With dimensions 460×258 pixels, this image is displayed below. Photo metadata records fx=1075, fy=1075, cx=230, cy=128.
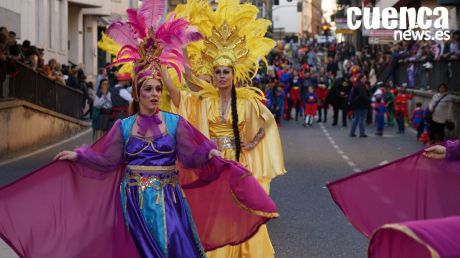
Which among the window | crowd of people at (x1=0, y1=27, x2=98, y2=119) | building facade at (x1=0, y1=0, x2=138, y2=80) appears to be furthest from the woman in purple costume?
the window

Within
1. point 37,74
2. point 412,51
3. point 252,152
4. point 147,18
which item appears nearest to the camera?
point 147,18

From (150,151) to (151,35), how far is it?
0.99 m

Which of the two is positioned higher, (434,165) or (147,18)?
(147,18)

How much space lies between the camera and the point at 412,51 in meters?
39.3

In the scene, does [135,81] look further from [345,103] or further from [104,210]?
[345,103]

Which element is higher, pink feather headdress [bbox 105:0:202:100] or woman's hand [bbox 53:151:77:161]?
pink feather headdress [bbox 105:0:202:100]

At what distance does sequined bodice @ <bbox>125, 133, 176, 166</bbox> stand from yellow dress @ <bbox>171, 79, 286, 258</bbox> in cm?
180

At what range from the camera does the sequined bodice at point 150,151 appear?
7207 mm

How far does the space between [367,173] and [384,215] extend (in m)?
0.33

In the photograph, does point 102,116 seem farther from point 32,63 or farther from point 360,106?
point 360,106

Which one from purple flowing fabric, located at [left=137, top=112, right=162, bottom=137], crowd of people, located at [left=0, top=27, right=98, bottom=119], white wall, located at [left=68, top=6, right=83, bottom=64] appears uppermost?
white wall, located at [left=68, top=6, right=83, bottom=64]

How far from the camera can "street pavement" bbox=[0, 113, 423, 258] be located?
36.1ft

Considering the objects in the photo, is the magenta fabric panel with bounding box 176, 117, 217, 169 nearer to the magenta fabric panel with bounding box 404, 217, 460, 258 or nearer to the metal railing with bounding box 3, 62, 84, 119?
the magenta fabric panel with bounding box 404, 217, 460, 258

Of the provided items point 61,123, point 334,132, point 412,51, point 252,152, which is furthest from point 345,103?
point 252,152
